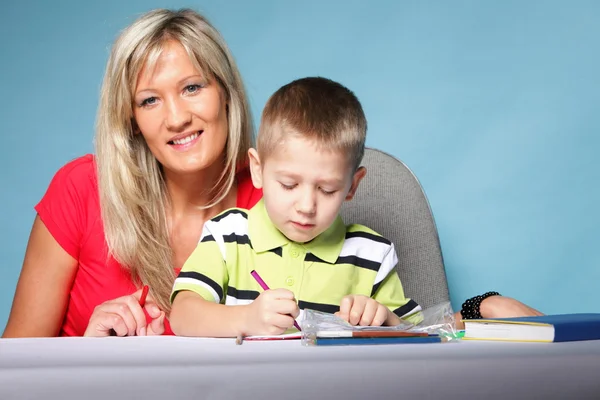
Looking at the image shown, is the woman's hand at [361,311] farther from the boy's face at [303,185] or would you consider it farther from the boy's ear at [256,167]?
the boy's ear at [256,167]

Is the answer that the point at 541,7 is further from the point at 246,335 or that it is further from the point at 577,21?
the point at 246,335

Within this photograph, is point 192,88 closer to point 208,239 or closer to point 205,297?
point 208,239

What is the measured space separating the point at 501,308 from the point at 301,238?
1.59 feet

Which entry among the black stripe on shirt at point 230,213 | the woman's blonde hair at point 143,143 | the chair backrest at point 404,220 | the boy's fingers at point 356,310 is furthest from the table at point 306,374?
the chair backrest at point 404,220

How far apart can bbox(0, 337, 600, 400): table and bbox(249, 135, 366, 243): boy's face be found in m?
0.51

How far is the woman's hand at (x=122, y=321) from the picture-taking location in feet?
5.15

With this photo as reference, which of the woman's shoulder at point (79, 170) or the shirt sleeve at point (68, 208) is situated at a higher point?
the woman's shoulder at point (79, 170)

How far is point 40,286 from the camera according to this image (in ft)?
6.54

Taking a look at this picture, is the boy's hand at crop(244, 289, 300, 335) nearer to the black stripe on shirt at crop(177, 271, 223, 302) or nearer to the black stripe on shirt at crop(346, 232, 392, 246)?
the black stripe on shirt at crop(177, 271, 223, 302)

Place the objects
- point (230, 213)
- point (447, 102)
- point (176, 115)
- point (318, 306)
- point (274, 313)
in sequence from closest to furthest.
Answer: point (274, 313) < point (318, 306) < point (230, 213) < point (176, 115) < point (447, 102)

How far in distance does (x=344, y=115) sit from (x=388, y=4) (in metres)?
1.63

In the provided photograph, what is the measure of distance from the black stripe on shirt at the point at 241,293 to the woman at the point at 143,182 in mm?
344

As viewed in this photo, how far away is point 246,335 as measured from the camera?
1237 mm

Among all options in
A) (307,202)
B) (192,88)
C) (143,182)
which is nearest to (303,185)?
(307,202)
